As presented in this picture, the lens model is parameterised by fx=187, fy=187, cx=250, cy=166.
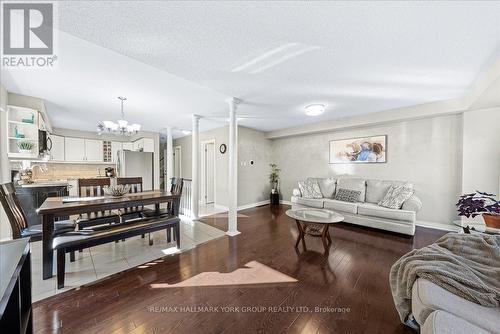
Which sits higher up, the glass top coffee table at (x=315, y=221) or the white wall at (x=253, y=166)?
the white wall at (x=253, y=166)

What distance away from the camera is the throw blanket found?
1094 mm

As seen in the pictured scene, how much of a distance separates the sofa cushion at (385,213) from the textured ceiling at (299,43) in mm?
1993

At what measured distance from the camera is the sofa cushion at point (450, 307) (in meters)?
0.94

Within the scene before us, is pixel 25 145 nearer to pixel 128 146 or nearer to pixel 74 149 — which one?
pixel 74 149

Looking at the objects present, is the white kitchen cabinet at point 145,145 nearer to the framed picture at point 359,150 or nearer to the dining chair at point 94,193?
the dining chair at point 94,193

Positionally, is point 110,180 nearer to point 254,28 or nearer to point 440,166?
point 254,28

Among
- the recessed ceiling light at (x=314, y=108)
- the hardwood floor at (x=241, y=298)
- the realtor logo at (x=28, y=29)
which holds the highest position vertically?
the realtor logo at (x=28, y=29)

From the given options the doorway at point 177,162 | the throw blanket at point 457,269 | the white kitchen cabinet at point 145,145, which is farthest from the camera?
the doorway at point 177,162

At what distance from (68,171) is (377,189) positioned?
818 centimetres

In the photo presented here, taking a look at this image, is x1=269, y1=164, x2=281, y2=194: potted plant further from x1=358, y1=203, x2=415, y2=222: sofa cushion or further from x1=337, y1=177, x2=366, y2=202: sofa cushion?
x1=358, y1=203, x2=415, y2=222: sofa cushion

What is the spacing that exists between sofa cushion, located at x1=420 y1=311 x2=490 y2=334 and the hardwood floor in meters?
0.67

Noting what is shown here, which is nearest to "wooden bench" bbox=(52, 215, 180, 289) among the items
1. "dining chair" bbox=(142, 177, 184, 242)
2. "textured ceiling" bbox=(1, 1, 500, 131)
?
"dining chair" bbox=(142, 177, 184, 242)

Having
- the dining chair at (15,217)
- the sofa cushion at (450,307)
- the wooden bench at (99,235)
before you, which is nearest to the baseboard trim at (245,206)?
the wooden bench at (99,235)

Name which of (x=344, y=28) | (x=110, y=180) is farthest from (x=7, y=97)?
(x=344, y=28)
